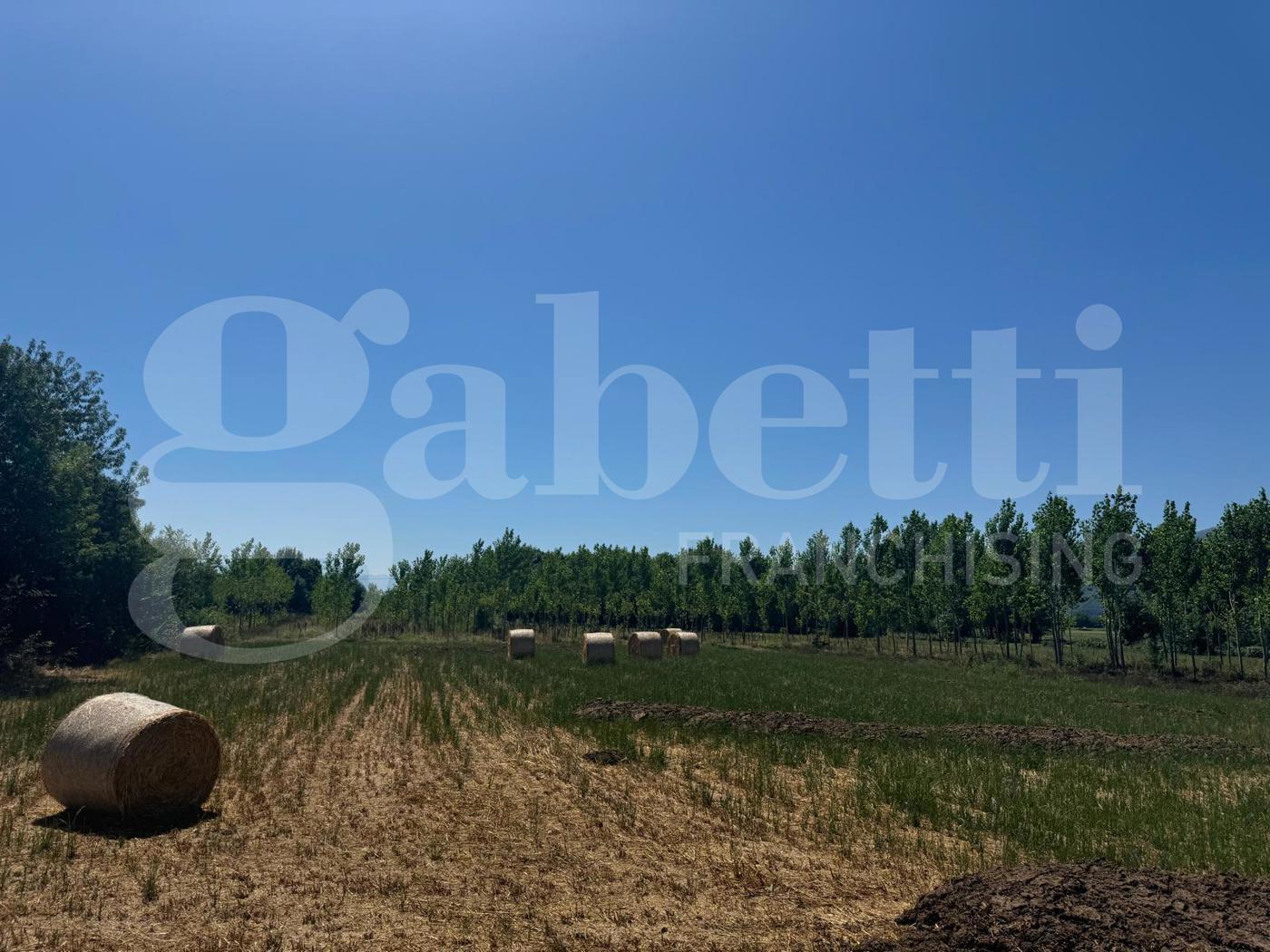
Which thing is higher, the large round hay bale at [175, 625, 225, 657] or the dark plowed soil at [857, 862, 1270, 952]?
the dark plowed soil at [857, 862, 1270, 952]

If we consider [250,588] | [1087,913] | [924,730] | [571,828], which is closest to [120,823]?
[571,828]

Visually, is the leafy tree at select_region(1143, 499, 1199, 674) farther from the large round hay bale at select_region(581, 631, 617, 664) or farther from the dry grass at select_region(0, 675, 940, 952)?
the dry grass at select_region(0, 675, 940, 952)

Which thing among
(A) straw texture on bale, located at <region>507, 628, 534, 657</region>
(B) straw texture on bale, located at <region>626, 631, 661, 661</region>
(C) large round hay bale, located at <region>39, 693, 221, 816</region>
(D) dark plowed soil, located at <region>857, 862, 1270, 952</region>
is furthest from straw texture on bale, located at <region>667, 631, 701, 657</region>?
(D) dark plowed soil, located at <region>857, 862, 1270, 952</region>

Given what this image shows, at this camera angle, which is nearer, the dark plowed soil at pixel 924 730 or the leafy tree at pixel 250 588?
the dark plowed soil at pixel 924 730

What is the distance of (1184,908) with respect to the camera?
7512mm

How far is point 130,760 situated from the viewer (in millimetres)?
10375

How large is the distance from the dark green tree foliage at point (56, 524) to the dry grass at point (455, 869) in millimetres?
21544

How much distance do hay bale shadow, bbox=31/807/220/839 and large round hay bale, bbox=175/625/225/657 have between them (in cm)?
3438

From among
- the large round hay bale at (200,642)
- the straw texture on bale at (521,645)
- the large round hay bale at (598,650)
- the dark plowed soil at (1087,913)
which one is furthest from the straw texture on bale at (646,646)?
the dark plowed soil at (1087,913)

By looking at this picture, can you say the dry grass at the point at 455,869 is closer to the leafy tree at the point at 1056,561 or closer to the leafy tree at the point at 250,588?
the leafy tree at the point at 1056,561

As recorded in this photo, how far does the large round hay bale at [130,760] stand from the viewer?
10352mm

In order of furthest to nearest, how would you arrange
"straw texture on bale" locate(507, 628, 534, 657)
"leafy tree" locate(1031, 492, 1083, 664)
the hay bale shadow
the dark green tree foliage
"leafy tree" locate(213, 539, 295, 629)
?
"leafy tree" locate(213, 539, 295, 629) < "leafy tree" locate(1031, 492, 1083, 664) < "straw texture on bale" locate(507, 628, 534, 657) < the dark green tree foliage < the hay bale shadow

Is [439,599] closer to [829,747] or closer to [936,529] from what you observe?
[936,529]

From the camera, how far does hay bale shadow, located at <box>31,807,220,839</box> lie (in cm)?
995
